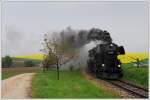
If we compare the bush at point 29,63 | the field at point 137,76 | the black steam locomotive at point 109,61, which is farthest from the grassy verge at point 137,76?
the bush at point 29,63

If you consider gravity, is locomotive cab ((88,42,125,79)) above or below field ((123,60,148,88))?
above

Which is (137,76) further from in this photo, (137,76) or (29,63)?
(29,63)

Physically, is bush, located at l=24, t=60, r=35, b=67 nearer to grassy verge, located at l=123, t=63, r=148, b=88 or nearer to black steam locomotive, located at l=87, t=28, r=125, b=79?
grassy verge, located at l=123, t=63, r=148, b=88

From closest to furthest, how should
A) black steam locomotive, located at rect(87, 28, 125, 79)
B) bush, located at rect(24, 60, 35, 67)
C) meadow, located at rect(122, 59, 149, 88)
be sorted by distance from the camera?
meadow, located at rect(122, 59, 149, 88) → black steam locomotive, located at rect(87, 28, 125, 79) → bush, located at rect(24, 60, 35, 67)

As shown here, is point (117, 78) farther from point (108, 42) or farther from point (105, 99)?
point (105, 99)

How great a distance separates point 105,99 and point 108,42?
53.0 feet

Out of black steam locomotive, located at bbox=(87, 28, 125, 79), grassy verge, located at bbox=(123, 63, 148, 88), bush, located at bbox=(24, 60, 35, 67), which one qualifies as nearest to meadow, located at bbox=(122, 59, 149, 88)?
grassy verge, located at bbox=(123, 63, 148, 88)

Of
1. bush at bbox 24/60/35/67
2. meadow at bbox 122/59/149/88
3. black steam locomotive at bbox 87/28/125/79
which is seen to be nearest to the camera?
meadow at bbox 122/59/149/88

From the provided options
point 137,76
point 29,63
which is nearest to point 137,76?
point 137,76

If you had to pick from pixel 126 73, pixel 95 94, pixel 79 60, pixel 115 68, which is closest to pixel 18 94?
pixel 95 94

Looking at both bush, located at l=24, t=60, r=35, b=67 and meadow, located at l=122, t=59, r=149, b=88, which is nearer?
meadow, located at l=122, t=59, r=149, b=88

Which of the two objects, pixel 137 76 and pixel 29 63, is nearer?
pixel 137 76

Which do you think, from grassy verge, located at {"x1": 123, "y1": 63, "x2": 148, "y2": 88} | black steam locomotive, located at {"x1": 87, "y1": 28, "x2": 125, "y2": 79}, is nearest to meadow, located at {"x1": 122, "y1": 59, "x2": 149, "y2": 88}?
grassy verge, located at {"x1": 123, "y1": 63, "x2": 148, "y2": 88}

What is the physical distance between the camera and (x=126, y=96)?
23.4 metres
